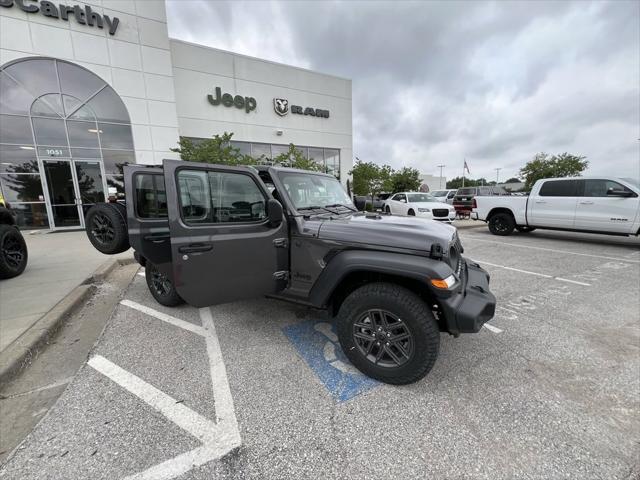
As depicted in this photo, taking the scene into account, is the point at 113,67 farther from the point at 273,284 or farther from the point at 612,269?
the point at 612,269

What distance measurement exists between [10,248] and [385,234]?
6.68 m

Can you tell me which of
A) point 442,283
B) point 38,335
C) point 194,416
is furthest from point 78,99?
point 442,283

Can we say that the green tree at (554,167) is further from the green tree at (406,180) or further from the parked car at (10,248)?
the parked car at (10,248)

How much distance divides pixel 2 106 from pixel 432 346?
15.9 m

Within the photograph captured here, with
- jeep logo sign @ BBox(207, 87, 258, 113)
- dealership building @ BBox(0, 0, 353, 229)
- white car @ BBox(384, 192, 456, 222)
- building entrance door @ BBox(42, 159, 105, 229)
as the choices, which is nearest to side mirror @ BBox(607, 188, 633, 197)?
white car @ BBox(384, 192, 456, 222)

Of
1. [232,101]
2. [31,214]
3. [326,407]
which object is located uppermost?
[232,101]

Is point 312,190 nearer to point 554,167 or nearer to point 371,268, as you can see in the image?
point 371,268

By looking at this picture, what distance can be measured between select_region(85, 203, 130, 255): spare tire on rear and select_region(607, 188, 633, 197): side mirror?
35.9ft

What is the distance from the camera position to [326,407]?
80.0 inches

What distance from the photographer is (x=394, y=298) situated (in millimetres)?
2123

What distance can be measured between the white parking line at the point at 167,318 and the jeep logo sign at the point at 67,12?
1279 cm

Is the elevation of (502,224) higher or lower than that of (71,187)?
lower

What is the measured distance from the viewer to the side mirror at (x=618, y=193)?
22.7 ft

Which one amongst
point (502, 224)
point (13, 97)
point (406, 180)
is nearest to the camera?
point (502, 224)
